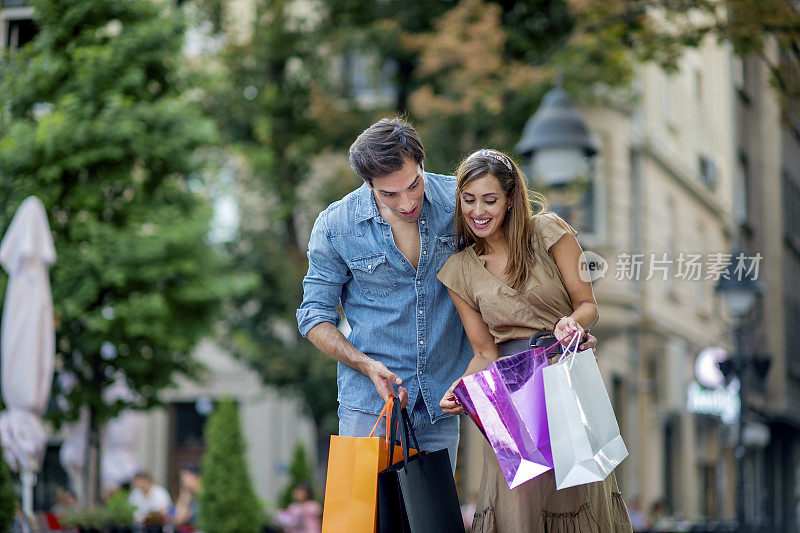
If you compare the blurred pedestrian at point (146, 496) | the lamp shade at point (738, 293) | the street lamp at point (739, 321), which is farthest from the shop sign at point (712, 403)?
the blurred pedestrian at point (146, 496)

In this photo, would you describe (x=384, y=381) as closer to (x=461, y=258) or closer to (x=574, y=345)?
(x=461, y=258)

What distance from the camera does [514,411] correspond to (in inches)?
135

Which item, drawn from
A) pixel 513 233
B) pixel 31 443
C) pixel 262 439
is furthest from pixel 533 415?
pixel 262 439

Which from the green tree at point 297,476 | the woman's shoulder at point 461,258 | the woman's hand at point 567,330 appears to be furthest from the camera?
the green tree at point 297,476

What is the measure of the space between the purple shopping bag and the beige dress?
0.63ft

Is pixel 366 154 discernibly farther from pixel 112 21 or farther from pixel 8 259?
pixel 112 21

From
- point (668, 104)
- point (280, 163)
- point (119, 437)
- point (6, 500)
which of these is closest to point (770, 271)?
point (668, 104)

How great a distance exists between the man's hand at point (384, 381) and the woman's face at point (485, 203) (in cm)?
57

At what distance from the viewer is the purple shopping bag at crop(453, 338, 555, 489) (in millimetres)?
3410

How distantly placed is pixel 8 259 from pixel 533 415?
818cm

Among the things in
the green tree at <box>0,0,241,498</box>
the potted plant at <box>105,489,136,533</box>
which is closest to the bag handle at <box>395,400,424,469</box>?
the potted plant at <box>105,489,136,533</box>

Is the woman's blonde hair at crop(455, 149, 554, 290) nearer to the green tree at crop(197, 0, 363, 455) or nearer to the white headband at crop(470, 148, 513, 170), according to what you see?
the white headband at crop(470, 148, 513, 170)

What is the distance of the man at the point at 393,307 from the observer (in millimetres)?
3938

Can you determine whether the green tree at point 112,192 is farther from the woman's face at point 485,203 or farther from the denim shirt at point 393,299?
the woman's face at point 485,203
